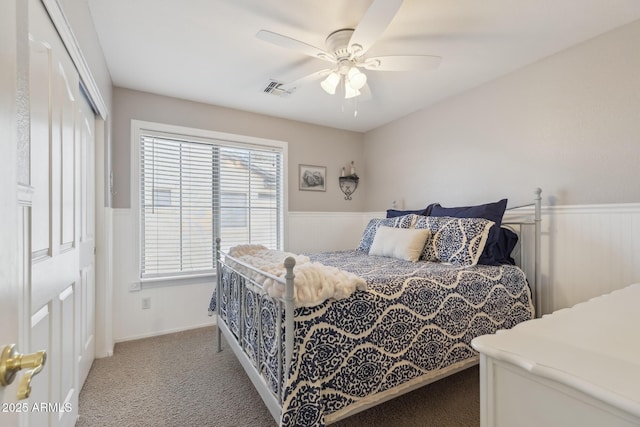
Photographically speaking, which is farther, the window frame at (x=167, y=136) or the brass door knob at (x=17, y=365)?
the window frame at (x=167, y=136)

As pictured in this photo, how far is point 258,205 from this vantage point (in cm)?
352

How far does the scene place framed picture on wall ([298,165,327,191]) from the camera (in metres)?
3.76

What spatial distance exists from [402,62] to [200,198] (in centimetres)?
238

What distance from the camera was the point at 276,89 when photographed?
277 cm

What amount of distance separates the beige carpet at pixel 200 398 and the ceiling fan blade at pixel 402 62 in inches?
84.1

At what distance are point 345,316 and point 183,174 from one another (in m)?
2.48

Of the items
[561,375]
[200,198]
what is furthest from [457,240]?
[200,198]

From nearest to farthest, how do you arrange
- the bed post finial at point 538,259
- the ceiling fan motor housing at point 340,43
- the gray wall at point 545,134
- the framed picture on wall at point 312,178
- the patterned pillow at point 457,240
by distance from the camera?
the ceiling fan motor housing at point 340,43
the gray wall at point 545,134
the patterned pillow at point 457,240
the bed post finial at point 538,259
the framed picture on wall at point 312,178

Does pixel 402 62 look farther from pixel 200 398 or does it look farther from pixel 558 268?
pixel 200 398

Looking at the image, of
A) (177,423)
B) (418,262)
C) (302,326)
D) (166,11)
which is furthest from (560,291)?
(166,11)

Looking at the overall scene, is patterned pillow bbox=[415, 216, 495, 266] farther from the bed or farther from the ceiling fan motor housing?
the ceiling fan motor housing

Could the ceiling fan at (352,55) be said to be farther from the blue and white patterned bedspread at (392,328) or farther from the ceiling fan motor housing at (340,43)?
the blue and white patterned bedspread at (392,328)

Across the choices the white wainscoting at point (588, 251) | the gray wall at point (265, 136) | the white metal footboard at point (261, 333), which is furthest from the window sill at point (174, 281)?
the white wainscoting at point (588, 251)

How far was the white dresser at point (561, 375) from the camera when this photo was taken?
0.55 m
